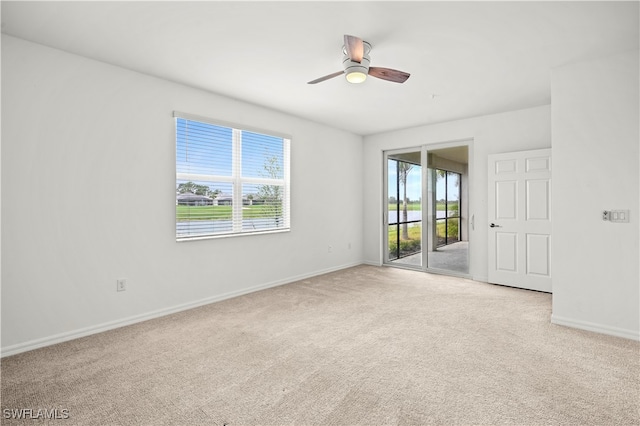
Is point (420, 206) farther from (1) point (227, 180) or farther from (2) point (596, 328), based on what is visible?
(1) point (227, 180)

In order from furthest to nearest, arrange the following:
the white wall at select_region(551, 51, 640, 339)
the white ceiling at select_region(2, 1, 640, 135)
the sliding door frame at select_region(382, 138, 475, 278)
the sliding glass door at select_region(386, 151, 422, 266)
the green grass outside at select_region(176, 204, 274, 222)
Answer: the sliding glass door at select_region(386, 151, 422, 266) < the sliding door frame at select_region(382, 138, 475, 278) < the green grass outside at select_region(176, 204, 274, 222) < the white wall at select_region(551, 51, 640, 339) < the white ceiling at select_region(2, 1, 640, 135)

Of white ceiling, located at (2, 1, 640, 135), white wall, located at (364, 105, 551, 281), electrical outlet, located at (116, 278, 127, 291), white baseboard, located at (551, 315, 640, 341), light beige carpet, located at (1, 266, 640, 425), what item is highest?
white ceiling, located at (2, 1, 640, 135)

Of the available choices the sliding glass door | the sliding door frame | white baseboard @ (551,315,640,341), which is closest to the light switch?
white baseboard @ (551,315,640,341)

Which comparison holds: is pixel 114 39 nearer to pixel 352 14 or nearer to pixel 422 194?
pixel 352 14

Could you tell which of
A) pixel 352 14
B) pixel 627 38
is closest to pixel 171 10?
pixel 352 14

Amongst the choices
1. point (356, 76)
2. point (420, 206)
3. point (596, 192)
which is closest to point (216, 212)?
point (356, 76)

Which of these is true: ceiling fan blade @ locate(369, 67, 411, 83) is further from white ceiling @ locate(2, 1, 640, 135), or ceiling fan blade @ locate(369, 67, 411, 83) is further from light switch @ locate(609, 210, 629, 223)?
light switch @ locate(609, 210, 629, 223)

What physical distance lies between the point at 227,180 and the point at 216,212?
1.42ft

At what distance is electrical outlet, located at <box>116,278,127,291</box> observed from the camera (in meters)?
3.16

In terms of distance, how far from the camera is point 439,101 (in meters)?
4.25

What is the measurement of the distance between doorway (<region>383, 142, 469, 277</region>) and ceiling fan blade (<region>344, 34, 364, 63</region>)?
3.32m

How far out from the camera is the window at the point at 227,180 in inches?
147

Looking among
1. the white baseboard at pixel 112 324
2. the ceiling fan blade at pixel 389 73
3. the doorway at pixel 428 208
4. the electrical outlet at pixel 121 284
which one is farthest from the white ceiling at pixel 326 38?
the white baseboard at pixel 112 324

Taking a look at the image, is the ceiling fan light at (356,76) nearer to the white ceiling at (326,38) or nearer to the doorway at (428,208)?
the white ceiling at (326,38)
